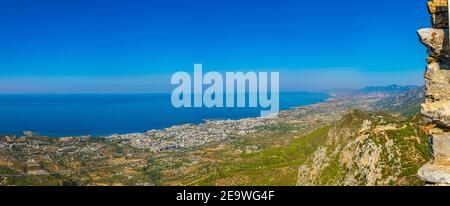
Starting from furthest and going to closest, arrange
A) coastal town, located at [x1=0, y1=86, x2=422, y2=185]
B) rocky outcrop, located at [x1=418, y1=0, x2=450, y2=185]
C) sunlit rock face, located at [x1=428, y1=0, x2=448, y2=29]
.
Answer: coastal town, located at [x1=0, y1=86, x2=422, y2=185] → sunlit rock face, located at [x1=428, y1=0, x2=448, y2=29] → rocky outcrop, located at [x1=418, y1=0, x2=450, y2=185]

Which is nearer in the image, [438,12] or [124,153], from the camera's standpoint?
[438,12]

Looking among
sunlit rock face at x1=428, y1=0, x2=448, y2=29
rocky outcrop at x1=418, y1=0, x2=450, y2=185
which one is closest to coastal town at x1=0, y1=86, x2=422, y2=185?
rocky outcrop at x1=418, y1=0, x2=450, y2=185

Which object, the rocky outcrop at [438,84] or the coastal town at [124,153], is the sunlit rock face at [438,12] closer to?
the rocky outcrop at [438,84]

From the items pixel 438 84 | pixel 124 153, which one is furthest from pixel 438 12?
pixel 124 153

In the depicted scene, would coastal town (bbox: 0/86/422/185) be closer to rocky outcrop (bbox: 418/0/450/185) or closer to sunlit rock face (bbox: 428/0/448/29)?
rocky outcrop (bbox: 418/0/450/185)

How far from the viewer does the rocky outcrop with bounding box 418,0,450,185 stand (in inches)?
218

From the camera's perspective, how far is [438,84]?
19.1 feet

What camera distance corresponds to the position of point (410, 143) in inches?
1411

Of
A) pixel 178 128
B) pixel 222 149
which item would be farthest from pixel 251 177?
pixel 178 128

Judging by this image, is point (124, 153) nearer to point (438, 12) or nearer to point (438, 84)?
point (438, 84)

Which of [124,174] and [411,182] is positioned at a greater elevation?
[411,182]

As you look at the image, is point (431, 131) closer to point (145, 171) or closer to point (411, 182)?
point (411, 182)

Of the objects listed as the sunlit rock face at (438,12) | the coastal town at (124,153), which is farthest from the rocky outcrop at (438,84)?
the coastal town at (124,153)
